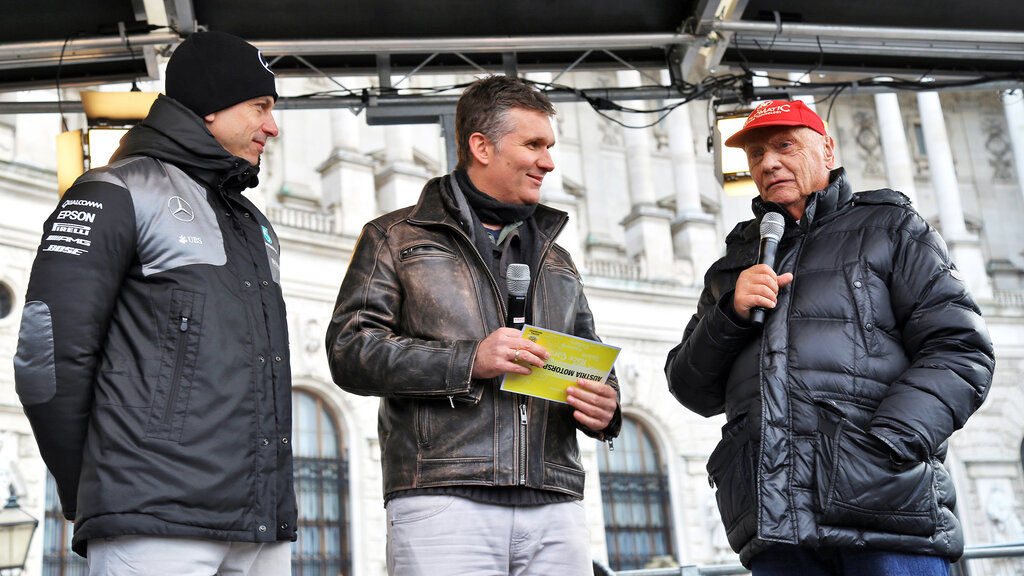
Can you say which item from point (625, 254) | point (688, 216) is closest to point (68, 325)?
point (688, 216)

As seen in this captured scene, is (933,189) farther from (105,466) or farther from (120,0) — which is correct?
(105,466)

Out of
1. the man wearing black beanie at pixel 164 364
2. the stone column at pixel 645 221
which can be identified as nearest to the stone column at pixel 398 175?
the stone column at pixel 645 221

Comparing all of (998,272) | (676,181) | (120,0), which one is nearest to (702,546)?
(676,181)

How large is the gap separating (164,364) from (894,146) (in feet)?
80.8

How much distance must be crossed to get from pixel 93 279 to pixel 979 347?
205 cm

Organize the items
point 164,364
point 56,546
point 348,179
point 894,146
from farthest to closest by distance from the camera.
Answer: point 894,146 < point 348,179 < point 56,546 < point 164,364

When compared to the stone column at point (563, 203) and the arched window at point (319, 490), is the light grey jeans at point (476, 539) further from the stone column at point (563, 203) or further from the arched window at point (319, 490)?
the stone column at point (563, 203)

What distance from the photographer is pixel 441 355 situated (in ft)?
9.00

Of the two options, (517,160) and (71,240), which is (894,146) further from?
(71,240)

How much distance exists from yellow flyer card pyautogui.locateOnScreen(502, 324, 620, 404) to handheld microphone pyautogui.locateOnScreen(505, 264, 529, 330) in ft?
0.38

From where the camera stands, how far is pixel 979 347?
2.67 m

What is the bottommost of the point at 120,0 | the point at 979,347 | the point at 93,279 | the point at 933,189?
the point at 979,347

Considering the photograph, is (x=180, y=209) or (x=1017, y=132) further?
(x=1017, y=132)

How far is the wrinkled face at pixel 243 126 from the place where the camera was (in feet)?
8.86
